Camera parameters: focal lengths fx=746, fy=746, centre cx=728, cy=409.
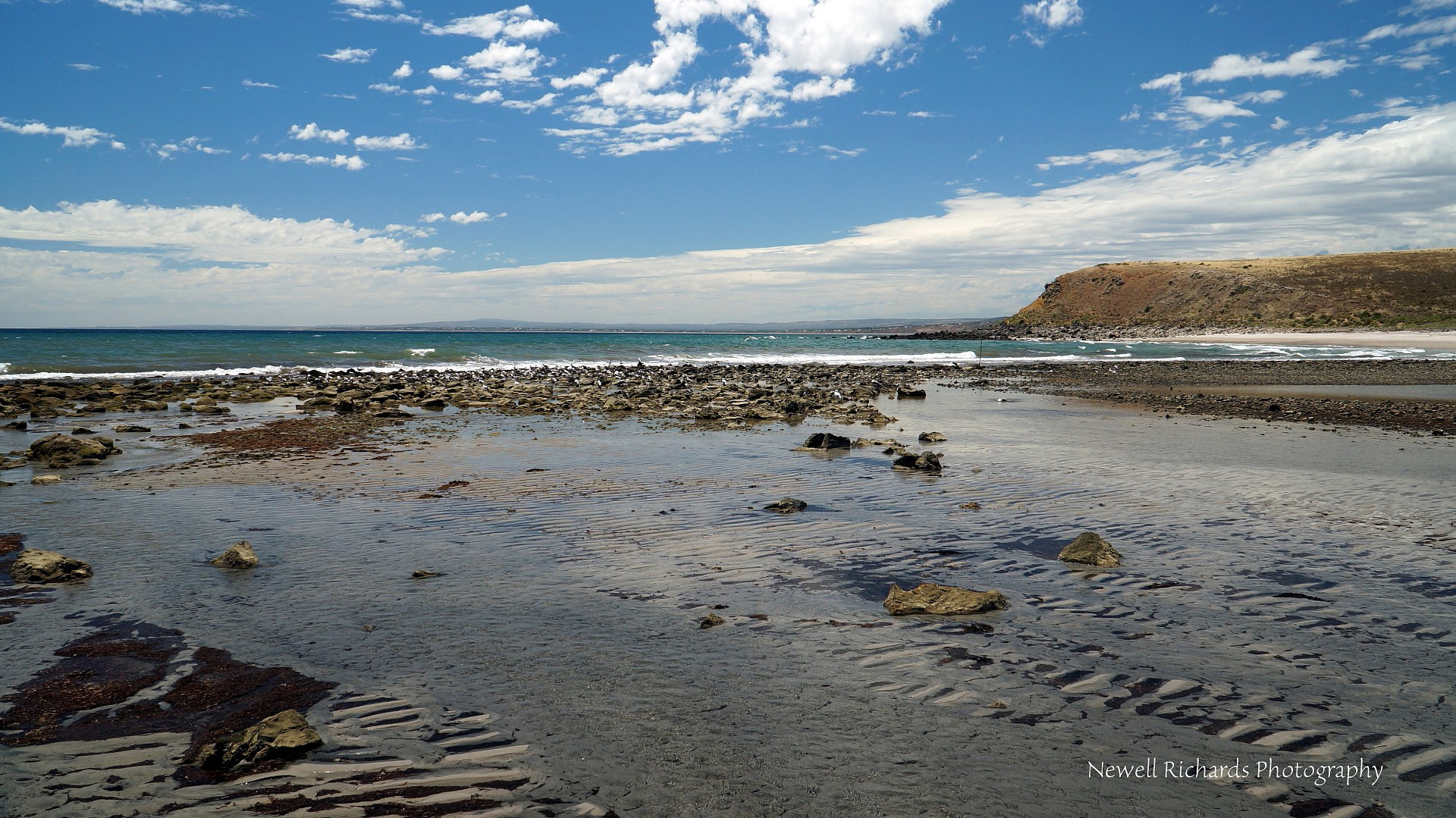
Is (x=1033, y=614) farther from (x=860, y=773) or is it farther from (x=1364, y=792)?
(x=860, y=773)

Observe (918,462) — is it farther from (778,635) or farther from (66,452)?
(66,452)

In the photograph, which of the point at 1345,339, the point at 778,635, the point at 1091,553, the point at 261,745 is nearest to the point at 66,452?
the point at 261,745

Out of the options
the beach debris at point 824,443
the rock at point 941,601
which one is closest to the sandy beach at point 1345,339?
the beach debris at point 824,443

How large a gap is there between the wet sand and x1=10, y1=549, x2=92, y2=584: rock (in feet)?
0.63

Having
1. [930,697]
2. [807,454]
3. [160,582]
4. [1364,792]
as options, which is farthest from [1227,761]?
[807,454]

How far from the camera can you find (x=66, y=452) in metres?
13.0

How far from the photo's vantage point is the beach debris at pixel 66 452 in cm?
1274

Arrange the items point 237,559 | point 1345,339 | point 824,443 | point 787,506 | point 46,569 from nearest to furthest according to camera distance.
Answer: point 46,569, point 237,559, point 787,506, point 824,443, point 1345,339

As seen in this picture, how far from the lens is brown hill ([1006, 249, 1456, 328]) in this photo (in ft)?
294

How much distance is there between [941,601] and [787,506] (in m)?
3.77

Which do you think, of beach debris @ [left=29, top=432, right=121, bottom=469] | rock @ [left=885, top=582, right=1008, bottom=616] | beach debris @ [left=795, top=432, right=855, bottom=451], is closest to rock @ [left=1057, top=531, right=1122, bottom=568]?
rock @ [left=885, top=582, right=1008, bottom=616]

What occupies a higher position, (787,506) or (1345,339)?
(1345,339)

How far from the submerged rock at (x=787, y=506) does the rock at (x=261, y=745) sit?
649 centimetres

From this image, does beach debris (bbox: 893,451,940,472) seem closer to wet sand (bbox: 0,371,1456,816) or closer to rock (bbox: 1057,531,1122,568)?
wet sand (bbox: 0,371,1456,816)
